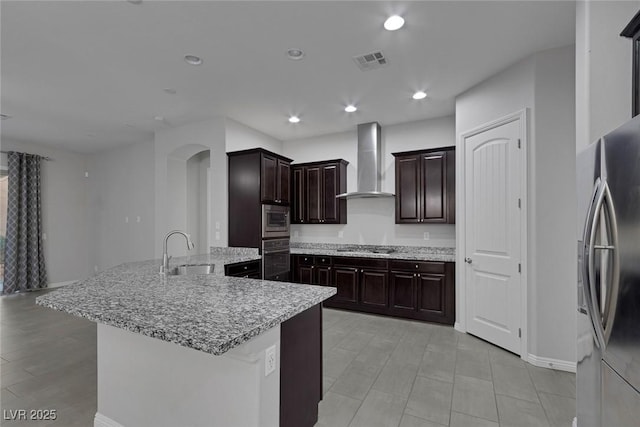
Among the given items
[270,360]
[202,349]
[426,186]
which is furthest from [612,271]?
[426,186]

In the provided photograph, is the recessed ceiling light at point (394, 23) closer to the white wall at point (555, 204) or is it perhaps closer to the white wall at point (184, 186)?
the white wall at point (555, 204)

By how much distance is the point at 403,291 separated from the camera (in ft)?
13.3

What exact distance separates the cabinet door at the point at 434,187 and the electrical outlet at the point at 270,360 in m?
3.39

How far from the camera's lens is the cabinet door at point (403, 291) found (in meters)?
3.99

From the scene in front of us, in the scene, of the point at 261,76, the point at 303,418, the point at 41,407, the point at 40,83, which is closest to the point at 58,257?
the point at 40,83

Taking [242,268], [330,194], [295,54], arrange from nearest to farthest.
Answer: [295,54] → [242,268] → [330,194]

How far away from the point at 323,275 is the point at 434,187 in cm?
213

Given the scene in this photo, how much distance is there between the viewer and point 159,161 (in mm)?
5078

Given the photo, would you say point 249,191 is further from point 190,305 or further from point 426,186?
point 190,305

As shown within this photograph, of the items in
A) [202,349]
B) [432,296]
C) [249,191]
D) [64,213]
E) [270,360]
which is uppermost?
[249,191]

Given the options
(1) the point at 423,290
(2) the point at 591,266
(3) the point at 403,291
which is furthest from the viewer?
(3) the point at 403,291

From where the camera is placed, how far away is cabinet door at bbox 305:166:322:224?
199 inches

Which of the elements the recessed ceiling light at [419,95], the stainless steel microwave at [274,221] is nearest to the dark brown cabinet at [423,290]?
the stainless steel microwave at [274,221]

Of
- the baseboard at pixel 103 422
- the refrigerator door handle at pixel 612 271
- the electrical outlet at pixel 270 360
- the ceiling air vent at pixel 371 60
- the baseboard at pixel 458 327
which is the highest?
the ceiling air vent at pixel 371 60
